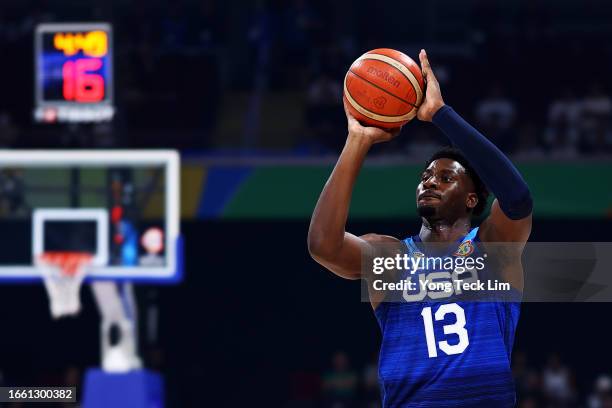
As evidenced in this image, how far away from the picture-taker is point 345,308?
15.8m

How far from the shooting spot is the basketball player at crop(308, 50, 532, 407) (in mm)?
3477

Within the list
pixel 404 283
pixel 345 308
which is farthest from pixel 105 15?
pixel 404 283

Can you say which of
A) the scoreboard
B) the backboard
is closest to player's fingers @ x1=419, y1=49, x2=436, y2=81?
the backboard

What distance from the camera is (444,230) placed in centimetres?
376

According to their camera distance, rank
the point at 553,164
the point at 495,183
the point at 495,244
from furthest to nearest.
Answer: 1. the point at 553,164
2. the point at 495,244
3. the point at 495,183

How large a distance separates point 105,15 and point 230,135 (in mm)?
2240

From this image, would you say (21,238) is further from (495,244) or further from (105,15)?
(495,244)

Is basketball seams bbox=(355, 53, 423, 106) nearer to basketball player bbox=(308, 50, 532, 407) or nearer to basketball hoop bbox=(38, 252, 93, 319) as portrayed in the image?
basketball player bbox=(308, 50, 532, 407)

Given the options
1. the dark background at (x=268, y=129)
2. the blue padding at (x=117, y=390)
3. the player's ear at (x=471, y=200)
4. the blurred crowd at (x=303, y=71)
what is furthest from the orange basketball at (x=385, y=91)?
the dark background at (x=268, y=129)

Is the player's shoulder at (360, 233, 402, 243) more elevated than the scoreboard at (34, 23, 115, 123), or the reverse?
the scoreboard at (34, 23, 115, 123)

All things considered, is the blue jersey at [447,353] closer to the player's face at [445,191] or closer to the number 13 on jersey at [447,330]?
the number 13 on jersey at [447,330]

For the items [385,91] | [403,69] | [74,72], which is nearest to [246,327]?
[74,72]

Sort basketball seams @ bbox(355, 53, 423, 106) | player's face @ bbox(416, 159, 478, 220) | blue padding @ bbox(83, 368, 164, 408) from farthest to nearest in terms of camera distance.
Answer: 1. blue padding @ bbox(83, 368, 164, 408)
2. basketball seams @ bbox(355, 53, 423, 106)
3. player's face @ bbox(416, 159, 478, 220)

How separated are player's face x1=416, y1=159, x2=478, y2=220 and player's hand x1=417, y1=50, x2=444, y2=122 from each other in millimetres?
218
